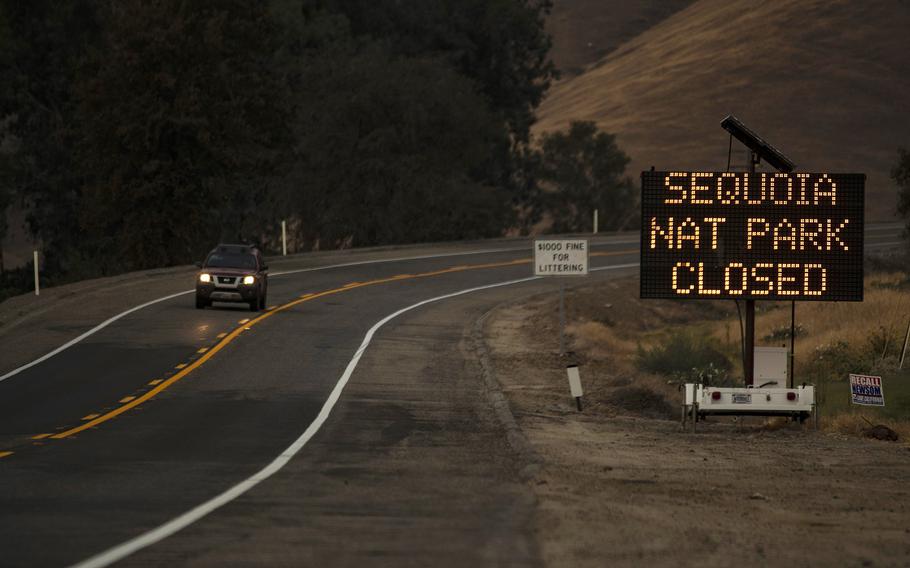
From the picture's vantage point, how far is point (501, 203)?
83812mm

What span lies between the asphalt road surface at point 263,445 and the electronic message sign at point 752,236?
3.68 m

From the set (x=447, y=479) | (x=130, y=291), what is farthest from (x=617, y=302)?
(x=447, y=479)

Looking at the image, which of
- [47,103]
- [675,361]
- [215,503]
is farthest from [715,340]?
[47,103]

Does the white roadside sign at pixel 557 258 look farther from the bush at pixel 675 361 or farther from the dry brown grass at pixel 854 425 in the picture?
the dry brown grass at pixel 854 425

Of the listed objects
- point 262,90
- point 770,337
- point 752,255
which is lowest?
point 770,337

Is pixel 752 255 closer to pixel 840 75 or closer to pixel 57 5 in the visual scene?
pixel 57 5

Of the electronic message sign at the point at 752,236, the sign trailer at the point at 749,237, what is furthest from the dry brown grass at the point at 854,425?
the electronic message sign at the point at 752,236

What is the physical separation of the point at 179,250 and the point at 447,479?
46.4 metres

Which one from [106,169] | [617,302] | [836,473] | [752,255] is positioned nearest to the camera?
[836,473]

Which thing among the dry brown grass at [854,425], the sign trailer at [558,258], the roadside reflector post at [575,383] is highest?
the sign trailer at [558,258]

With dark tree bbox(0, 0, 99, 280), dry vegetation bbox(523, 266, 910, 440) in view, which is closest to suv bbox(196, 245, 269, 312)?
dry vegetation bbox(523, 266, 910, 440)

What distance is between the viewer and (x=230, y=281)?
40.6 meters

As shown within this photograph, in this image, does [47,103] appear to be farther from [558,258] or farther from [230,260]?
[558,258]

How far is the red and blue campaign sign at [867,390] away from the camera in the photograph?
2212 centimetres
